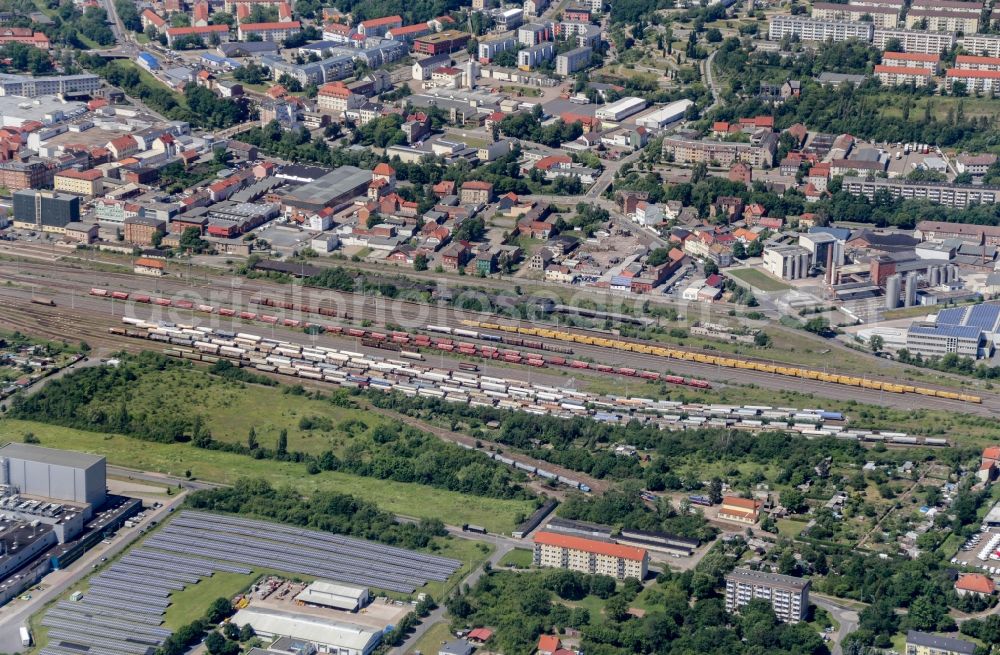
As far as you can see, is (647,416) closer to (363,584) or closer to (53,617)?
(363,584)

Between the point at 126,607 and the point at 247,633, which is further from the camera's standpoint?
the point at 126,607

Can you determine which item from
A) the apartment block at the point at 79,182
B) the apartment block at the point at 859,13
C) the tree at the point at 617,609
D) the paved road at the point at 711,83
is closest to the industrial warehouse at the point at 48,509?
the tree at the point at 617,609

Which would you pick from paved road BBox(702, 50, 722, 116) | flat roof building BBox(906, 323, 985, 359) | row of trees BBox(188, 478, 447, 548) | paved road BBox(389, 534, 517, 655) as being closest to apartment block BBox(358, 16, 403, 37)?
paved road BBox(702, 50, 722, 116)

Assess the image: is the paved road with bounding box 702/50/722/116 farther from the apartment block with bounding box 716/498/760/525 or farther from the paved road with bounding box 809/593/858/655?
the paved road with bounding box 809/593/858/655

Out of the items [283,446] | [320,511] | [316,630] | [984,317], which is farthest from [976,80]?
[316,630]

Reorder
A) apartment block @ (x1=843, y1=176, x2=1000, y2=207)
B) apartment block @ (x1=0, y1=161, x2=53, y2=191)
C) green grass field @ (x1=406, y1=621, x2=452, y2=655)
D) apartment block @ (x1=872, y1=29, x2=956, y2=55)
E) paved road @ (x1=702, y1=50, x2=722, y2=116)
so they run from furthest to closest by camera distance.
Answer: apartment block @ (x1=872, y1=29, x2=956, y2=55), paved road @ (x1=702, y1=50, x2=722, y2=116), apartment block @ (x1=0, y1=161, x2=53, y2=191), apartment block @ (x1=843, y1=176, x2=1000, y2=207), green grass field @ (x1=406, y1=621, x2=452, y2=655)

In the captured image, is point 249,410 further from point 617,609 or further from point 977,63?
point 977,63
